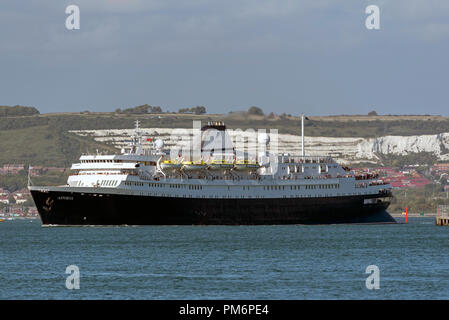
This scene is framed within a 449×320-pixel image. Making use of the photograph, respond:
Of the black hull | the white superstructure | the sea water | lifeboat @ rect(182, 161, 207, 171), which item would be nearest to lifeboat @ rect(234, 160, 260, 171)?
the white superstructure

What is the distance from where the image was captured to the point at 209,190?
347ft

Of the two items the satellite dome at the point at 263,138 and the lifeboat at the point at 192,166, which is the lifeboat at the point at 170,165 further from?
the satellite dome at the point at 263,138

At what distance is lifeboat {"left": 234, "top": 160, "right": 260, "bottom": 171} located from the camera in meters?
108

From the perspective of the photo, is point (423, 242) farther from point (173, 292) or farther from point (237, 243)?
point (173, 292)

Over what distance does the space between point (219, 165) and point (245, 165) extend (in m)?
2.99

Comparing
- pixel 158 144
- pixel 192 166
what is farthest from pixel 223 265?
pixel 158 144

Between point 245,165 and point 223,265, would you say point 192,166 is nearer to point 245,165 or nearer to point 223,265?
point 245,165

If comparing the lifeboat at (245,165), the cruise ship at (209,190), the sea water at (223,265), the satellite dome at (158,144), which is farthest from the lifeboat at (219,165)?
the sea water at (223,265)

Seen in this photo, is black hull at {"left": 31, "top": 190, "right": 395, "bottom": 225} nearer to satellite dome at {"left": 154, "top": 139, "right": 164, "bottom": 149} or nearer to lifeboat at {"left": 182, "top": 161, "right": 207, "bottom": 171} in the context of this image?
lifeboat at {"left": 182, "top": 161, "right": 207, "bottom": 171}

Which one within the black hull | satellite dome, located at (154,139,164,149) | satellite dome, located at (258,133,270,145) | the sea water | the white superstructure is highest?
satellite dome, located at (258,133,270,145)

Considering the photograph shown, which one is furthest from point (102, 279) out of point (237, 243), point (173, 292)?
point (237, 243)

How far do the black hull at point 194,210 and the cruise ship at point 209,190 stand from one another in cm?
10

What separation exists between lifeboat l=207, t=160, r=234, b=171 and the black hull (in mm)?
3590
